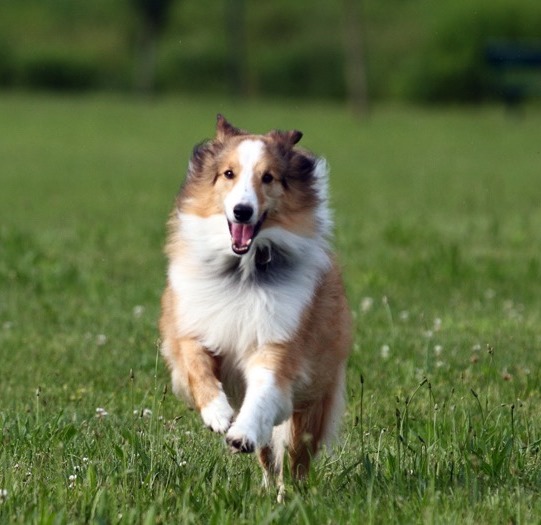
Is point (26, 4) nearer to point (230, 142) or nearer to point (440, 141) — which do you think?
point (440, 141)

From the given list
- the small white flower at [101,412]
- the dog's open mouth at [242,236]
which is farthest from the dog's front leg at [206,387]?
the small white flower at [101,412]

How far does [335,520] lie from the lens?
4.20m

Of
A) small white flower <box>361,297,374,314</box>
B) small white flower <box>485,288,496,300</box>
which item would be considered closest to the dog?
small white flower <box>361,297,374,314</box>

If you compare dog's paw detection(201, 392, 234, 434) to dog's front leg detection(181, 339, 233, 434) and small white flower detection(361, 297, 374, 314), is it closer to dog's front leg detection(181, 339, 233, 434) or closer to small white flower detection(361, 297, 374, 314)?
dog's front leg detection(181, 339, 233, 434)

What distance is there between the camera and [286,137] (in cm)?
530

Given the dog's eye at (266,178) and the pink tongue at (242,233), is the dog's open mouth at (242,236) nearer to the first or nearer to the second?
the pink tongue at (242,233)

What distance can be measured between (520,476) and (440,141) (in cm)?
2481

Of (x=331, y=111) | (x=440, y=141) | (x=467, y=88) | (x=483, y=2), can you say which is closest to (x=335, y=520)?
(x=440, y=141)

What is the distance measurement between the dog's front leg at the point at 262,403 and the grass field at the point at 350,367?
16 cm

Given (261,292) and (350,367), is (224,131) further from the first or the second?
(350,367)

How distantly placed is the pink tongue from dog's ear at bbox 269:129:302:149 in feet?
1.26

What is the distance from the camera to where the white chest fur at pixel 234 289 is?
5012mm

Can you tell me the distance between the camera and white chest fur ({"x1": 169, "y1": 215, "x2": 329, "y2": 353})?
5.01 m

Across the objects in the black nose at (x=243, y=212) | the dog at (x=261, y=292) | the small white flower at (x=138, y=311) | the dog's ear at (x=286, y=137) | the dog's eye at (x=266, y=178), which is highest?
the dog's ear at (x=286, y=137)
